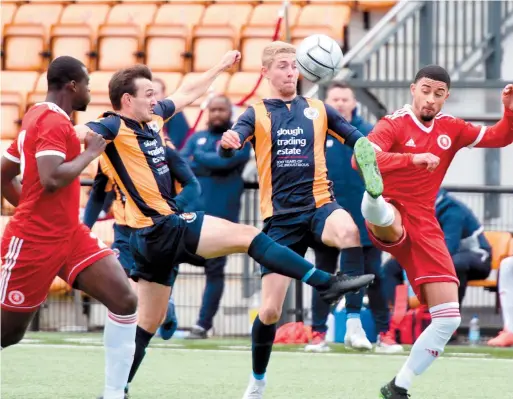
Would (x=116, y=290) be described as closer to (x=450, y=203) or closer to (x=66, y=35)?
(x=450, y=203)

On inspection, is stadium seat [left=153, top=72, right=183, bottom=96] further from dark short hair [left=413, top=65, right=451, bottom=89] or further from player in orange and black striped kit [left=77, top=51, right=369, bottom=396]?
dark short hair [left=413, top=65, right=451, bottom=89]

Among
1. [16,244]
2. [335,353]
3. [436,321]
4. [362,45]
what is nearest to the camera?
[16,244]

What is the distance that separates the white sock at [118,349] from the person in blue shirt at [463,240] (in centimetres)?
497

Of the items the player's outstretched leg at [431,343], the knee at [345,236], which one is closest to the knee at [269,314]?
the knee at [345,236]

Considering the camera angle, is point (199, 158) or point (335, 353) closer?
point (335, 353)

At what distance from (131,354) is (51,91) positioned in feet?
4.90

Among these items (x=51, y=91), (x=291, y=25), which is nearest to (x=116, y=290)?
A: (x=51, y=91)

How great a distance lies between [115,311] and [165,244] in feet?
1.71

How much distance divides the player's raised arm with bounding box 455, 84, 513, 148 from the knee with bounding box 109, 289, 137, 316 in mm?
2264

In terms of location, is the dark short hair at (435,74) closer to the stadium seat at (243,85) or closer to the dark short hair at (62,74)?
the dark short hair at (62,74)

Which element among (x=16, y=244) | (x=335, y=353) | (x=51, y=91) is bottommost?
(x=335, y=353)

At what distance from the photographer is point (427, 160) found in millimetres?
7129

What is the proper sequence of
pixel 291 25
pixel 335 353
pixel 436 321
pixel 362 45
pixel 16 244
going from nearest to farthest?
pixel 16 244, pixel 436 321, pixel 335 353, pixel 362 45, pixel 291 25

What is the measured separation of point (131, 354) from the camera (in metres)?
7.07
